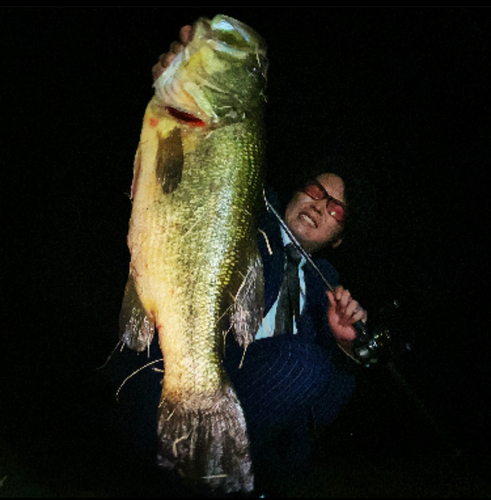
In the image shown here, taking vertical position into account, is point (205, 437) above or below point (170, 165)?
below

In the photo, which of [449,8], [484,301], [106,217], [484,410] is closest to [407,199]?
[484,301]

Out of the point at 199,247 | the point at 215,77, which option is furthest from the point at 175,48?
the point at 199,247

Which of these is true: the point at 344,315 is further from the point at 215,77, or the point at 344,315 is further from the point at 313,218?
the point at 215,77

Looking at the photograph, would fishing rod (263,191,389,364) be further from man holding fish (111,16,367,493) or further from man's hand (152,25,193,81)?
man's hand (152,25,193,81)

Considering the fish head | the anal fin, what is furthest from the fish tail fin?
the fish head

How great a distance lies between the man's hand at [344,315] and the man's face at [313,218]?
55cm

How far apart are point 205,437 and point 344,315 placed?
125 cm

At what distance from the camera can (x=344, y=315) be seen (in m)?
2.21

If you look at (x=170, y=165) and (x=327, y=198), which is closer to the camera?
(x=170, y=165)

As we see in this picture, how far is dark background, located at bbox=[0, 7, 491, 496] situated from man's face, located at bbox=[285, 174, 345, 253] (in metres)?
0.82

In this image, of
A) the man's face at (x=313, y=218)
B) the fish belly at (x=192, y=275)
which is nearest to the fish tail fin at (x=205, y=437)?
the fish belly at (x=192, y=275)

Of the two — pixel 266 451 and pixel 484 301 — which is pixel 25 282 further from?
pixel 484 301

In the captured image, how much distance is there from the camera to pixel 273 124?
5.79 m

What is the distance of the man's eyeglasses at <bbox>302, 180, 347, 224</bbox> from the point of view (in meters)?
2.60
